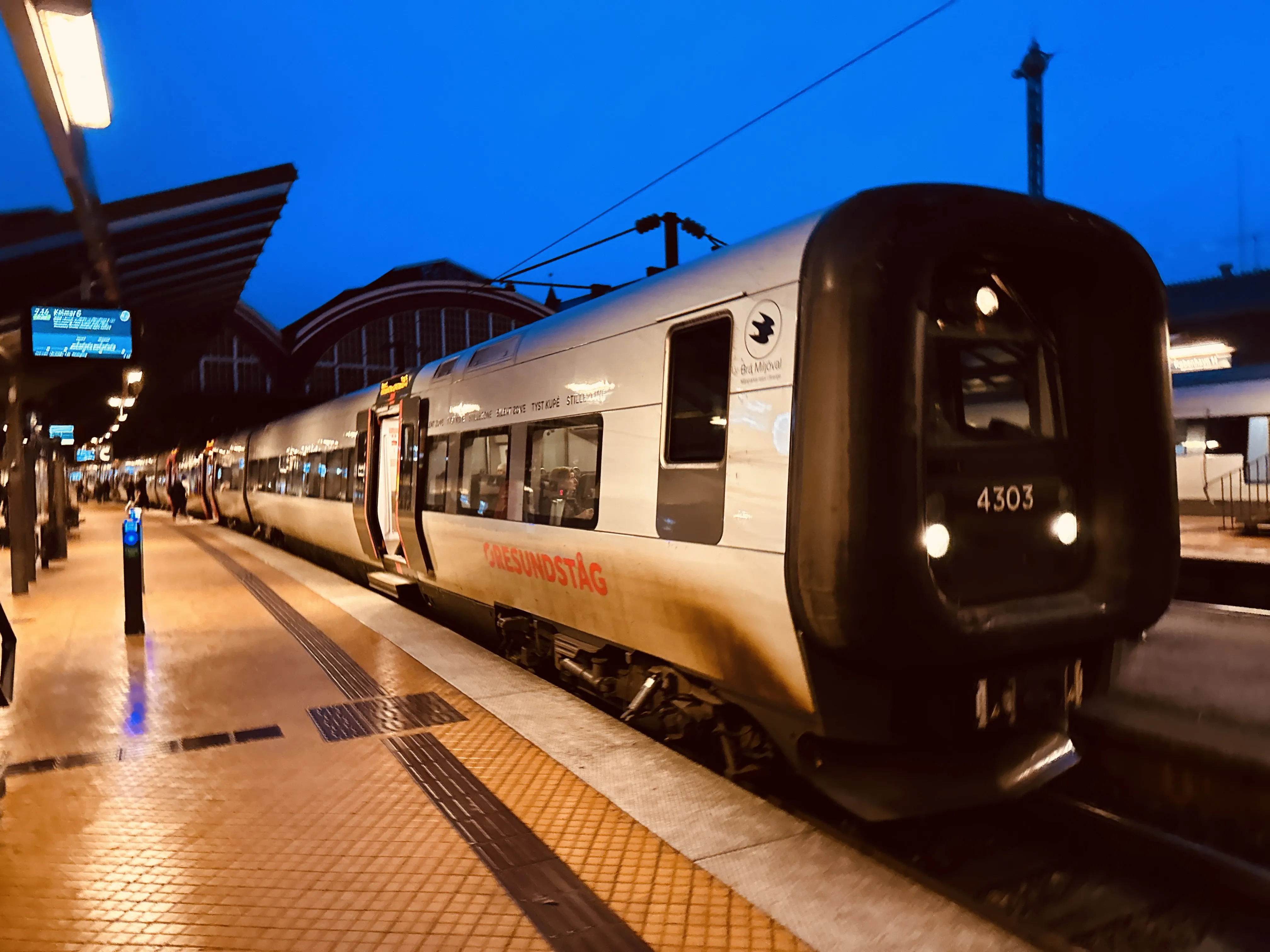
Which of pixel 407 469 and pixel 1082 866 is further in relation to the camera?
pixel 407 469

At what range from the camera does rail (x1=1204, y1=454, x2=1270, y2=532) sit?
14.0 metres

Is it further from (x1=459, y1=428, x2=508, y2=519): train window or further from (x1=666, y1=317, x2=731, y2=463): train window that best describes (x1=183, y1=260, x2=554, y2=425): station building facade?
(x1=666, y1=317, x2=731, y2=463): train window

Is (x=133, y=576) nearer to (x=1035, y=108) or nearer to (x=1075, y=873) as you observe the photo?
(x=1075, y=873)

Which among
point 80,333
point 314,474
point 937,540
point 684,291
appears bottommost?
point 937,540

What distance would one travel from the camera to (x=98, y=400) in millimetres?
16531

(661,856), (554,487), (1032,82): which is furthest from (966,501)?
(1032,82)

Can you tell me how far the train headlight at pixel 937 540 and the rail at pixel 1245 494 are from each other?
12.6 metres

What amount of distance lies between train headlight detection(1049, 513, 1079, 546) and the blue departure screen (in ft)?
28.6

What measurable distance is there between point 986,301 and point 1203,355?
10.6m

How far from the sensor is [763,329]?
3.83 meters

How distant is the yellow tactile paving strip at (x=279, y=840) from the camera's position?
Result: 9.84ft

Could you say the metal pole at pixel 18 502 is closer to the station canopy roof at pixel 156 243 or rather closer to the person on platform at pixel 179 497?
the station canopy roof at pixel 156 243

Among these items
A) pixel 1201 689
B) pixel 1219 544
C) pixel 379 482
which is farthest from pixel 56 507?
pixel 1219 544

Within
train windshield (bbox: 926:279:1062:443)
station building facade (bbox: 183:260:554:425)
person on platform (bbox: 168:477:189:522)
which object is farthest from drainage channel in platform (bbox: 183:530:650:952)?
station building facade (bbox: 183:260:554:425)
